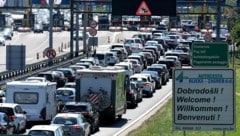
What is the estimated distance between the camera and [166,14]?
189 ft

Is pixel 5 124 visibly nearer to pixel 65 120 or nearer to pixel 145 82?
Answer: pixel 65 120

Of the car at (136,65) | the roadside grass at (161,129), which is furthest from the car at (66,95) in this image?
the car at (136,65)

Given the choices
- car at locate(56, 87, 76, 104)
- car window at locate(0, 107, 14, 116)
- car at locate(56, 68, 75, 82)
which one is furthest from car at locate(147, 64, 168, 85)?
car window at locate(0, 107, 14, 116)

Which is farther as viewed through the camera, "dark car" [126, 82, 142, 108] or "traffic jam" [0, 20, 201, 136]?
"dark car" [126, 82, 142, 108]

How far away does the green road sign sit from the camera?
96.2 feet

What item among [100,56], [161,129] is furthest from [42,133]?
[100,56]

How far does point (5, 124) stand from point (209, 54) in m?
9.29

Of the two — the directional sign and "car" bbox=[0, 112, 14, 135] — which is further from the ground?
the directional sign

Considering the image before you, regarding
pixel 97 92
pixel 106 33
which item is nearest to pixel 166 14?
pixel 97 92

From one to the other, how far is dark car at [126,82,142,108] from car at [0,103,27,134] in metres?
12.7

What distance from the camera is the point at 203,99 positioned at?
22.2 m

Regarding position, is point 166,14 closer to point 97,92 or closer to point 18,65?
point 18,65

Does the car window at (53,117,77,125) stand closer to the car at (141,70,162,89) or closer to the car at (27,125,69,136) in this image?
the car at (27,125,69,136)

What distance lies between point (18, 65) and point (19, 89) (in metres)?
18.9
